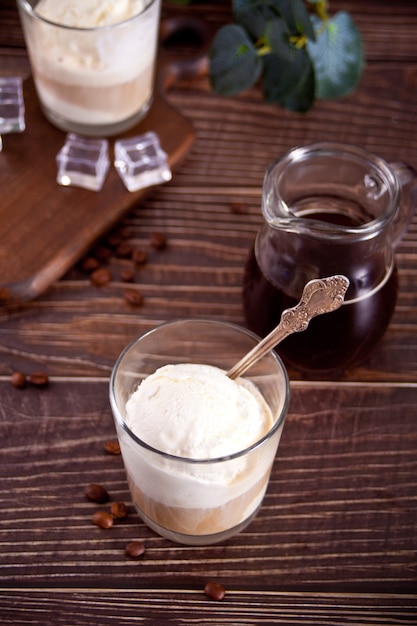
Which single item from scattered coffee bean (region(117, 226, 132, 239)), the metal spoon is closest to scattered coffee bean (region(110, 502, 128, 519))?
the metal spoon

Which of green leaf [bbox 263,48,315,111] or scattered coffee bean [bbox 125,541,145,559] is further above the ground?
green leaf [bbox 263,48,315,111]

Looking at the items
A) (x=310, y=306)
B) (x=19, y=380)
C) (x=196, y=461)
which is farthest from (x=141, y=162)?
(x=196, y=461)

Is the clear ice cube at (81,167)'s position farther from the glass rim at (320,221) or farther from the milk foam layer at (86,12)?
the glass rim at (320,221)

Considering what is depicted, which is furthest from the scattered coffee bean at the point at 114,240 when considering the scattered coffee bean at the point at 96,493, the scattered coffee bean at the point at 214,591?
the scattered coffee bean at the point at 214,591

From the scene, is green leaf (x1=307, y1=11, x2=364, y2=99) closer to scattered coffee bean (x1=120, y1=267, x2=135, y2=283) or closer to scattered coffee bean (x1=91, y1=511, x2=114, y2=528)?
scattered coffee bean (x1=120, y1=267, x2=135, y2=283)

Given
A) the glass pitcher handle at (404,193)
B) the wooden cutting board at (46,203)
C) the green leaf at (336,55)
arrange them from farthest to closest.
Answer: the green leaf at (336,55) < the wooden cutting board at (46,203) < the glass pitcher handle at (404,193)

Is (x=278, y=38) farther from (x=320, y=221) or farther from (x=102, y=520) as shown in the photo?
(x=102, y=520)

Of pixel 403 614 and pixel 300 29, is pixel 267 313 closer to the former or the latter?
pixel 403 614
